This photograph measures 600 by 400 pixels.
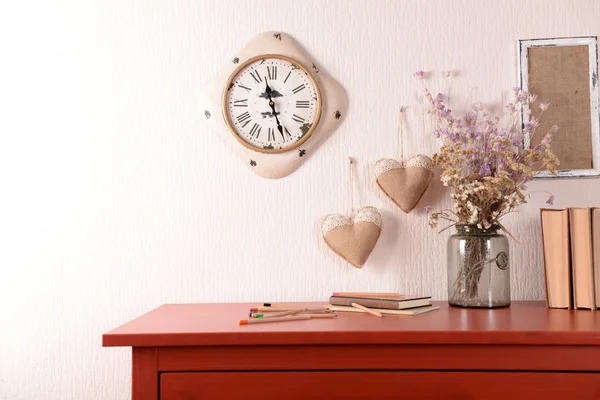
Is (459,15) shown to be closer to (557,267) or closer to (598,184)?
(598,184)

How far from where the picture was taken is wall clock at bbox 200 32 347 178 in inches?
68.9

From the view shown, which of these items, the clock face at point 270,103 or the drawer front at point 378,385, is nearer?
the drawer front at point 378,385

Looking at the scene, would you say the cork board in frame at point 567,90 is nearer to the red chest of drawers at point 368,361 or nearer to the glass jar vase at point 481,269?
the glass jar vase at point 481,269

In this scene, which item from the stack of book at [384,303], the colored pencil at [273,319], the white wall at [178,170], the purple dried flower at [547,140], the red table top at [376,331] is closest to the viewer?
the red table top at [376,331]

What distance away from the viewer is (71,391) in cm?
175

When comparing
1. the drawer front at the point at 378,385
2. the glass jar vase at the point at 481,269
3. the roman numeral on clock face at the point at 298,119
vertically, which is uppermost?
the roman numeral on clock face at the point at 298,119

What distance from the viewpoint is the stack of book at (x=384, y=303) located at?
144cm

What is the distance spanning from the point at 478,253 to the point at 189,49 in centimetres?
99

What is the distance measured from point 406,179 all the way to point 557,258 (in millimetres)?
434

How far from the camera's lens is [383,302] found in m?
1.46

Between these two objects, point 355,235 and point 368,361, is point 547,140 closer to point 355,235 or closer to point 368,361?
point 355,235

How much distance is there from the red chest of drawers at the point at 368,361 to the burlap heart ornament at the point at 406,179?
506mm

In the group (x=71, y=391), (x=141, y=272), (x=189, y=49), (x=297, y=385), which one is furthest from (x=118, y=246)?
(x=297, y=385)

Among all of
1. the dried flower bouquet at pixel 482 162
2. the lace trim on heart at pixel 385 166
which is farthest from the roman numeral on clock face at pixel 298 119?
the dried flower bouquet at pixel 482 162
